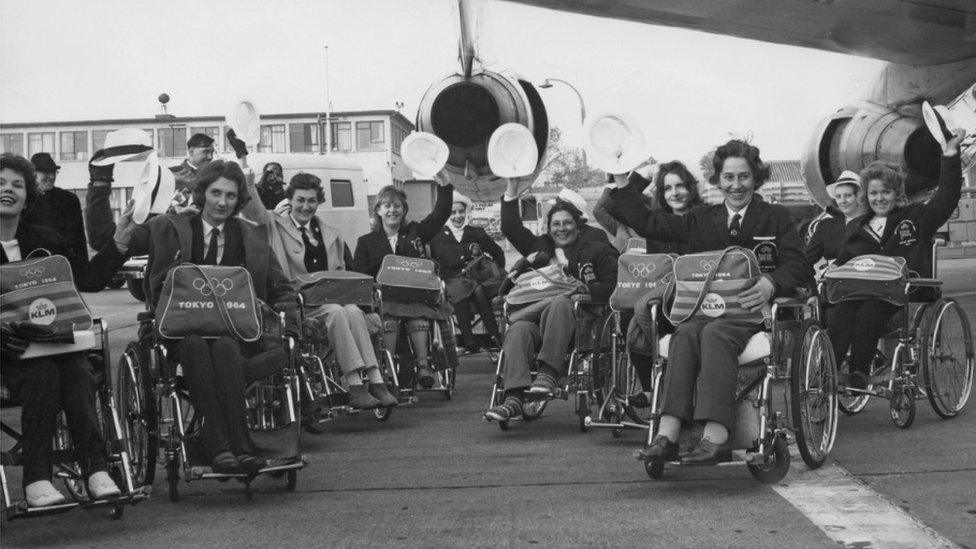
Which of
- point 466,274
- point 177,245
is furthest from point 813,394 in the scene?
point 466,274

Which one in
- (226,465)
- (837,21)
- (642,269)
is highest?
(837,21)

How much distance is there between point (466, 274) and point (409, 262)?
219cm

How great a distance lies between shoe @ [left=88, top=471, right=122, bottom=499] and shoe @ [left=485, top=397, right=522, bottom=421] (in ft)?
8.17

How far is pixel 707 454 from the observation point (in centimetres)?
511

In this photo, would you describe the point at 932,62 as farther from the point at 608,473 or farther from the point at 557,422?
the point at 608,473

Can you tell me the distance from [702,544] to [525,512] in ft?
2.72

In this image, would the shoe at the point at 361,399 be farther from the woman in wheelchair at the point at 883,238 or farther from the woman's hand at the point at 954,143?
the woman's hand at the point at 954,143

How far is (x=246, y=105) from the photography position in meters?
8.31

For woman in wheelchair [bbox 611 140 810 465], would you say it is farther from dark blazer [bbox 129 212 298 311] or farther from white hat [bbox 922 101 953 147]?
dark blazer [bbox 129 212 298 311]

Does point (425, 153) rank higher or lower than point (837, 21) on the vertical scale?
lower

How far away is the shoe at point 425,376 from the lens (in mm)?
8438

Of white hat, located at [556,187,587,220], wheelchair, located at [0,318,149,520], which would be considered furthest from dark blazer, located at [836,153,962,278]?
wheelchair, located at [0,318,149,520]

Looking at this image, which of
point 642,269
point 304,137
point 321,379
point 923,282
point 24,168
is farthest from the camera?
point 304,137

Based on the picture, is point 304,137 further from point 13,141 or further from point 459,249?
point 459,249
